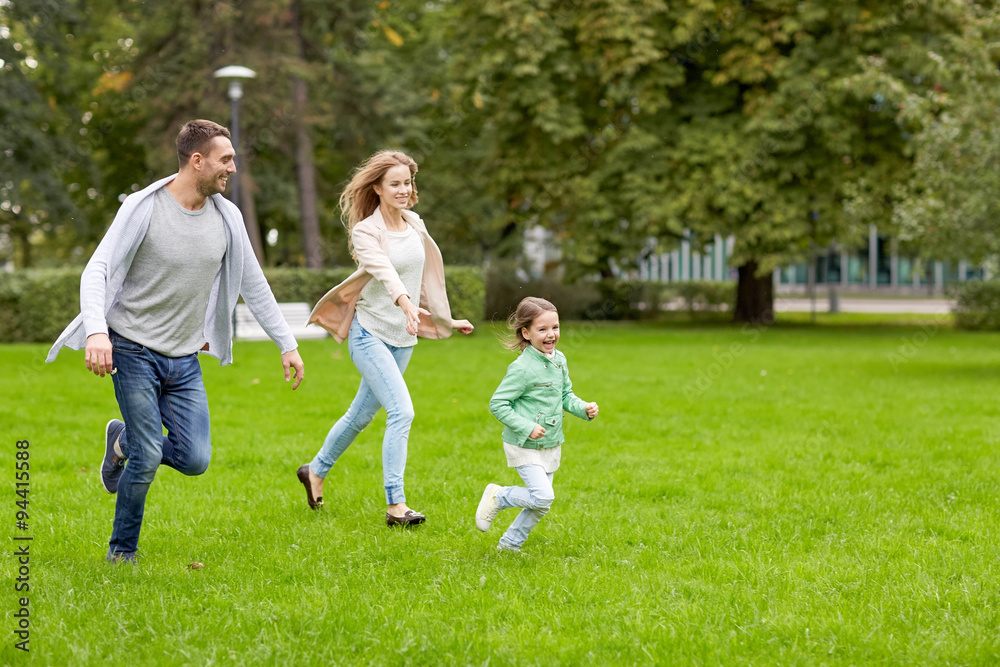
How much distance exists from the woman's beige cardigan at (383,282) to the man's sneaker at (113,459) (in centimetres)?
118

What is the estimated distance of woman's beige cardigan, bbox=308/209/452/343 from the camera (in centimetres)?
570

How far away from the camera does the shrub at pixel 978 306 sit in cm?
2705

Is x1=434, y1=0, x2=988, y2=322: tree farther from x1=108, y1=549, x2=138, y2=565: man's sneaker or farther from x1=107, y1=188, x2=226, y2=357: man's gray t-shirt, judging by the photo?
x1=108, y1=549, x2=138, y2=565: man's sneaker

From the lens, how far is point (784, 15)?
23.2m

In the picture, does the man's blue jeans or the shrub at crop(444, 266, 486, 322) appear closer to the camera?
the man's blue jeans

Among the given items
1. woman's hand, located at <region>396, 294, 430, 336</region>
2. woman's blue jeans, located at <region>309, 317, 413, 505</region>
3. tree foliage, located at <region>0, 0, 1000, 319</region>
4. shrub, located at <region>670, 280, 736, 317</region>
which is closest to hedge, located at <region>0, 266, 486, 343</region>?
tree foliage, located at <region>0, 0, 1000, 319</region>

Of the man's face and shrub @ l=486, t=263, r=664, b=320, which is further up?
the man's face

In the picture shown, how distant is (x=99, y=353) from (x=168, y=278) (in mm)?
639

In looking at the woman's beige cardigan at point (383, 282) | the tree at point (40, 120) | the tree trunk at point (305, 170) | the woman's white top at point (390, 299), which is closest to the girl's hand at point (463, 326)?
the woman's beige cardigan at point (383, 282)

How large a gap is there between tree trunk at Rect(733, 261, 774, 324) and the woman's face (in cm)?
2287

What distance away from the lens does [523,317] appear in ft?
16.8

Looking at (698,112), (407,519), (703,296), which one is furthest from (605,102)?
(407,519)

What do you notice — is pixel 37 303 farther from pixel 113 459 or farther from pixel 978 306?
pixel 978 306

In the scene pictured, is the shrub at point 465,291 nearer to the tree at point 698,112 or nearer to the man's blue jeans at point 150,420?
the tree at point 698,112
